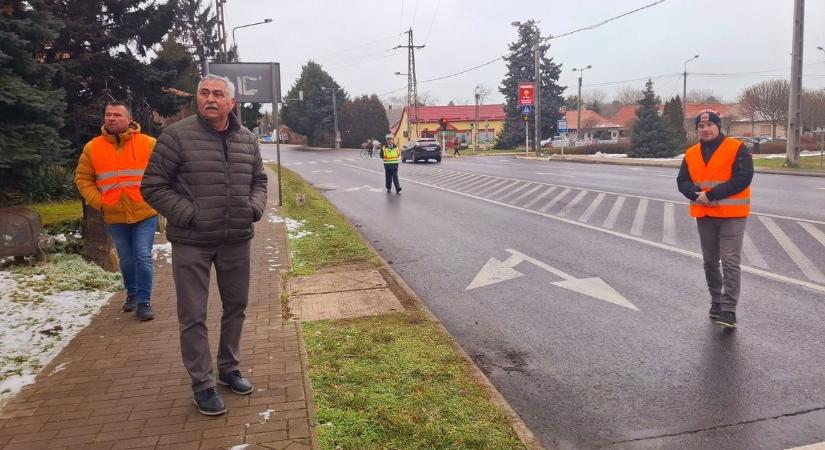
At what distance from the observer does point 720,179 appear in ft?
17.7

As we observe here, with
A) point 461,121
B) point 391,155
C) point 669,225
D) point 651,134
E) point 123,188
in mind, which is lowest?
point 669,225

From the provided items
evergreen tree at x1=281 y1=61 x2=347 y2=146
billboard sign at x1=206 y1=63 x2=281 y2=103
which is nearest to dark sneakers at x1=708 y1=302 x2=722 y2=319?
billboard sign at x1=206 y1=63 x2=281 y2=103

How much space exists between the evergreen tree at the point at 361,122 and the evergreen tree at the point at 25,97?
219ft

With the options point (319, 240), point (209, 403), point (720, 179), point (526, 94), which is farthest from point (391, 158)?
point (526, 94)

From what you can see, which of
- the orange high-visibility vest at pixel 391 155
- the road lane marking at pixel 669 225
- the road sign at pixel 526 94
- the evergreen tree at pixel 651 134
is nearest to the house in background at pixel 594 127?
the evergreen tree at pixel 651 134

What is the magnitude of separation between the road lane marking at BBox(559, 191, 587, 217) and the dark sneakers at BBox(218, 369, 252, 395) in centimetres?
920

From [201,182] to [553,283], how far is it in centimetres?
444

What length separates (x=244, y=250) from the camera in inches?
154

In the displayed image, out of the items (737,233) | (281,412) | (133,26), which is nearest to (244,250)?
(281,412)

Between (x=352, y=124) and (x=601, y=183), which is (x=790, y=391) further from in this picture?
(x=352, y=124)

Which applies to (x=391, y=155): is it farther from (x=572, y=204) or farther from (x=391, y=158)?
(x=572, y=204)

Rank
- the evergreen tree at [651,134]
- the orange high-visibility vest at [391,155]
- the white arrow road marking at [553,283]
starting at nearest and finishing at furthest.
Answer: the white arrow road marking at [553,283]
the orange high-visibility vest at [391,155]
the evergreen tree at [651,134]

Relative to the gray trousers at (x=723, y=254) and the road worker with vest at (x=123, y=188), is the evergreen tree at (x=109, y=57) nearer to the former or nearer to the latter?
the road worker with vest at (x=123, y=188)

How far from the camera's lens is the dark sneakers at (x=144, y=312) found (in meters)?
5.54
